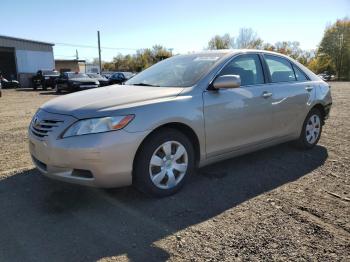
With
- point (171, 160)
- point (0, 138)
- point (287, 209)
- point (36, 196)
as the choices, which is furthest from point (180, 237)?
point (0, 138)

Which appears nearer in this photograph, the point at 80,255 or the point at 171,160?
the point at 80,255

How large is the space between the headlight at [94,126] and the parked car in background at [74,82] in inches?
739

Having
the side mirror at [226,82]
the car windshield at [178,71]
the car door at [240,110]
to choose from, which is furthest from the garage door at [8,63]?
the side mirror at [226,82]

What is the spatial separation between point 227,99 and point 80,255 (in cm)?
246

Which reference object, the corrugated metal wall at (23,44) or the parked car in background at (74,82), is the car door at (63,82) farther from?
the corrugated metal wall at (23,44)

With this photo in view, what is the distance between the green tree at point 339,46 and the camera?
70.6 m

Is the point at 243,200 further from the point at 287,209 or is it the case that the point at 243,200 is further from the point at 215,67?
the point at 215,67

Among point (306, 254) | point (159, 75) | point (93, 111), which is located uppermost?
point (159, 75)

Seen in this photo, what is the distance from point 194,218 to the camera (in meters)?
3.44

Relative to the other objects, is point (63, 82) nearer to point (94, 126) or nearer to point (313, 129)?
point (313, 129)

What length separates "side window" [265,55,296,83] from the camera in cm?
515

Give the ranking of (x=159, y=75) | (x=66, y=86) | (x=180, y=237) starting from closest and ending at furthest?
(x=180, y=237), (x=159, y=75), (x=66, y=86)

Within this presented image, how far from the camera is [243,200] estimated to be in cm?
388

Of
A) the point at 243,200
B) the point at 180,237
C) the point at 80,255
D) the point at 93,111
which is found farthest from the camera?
the point at 243,200
